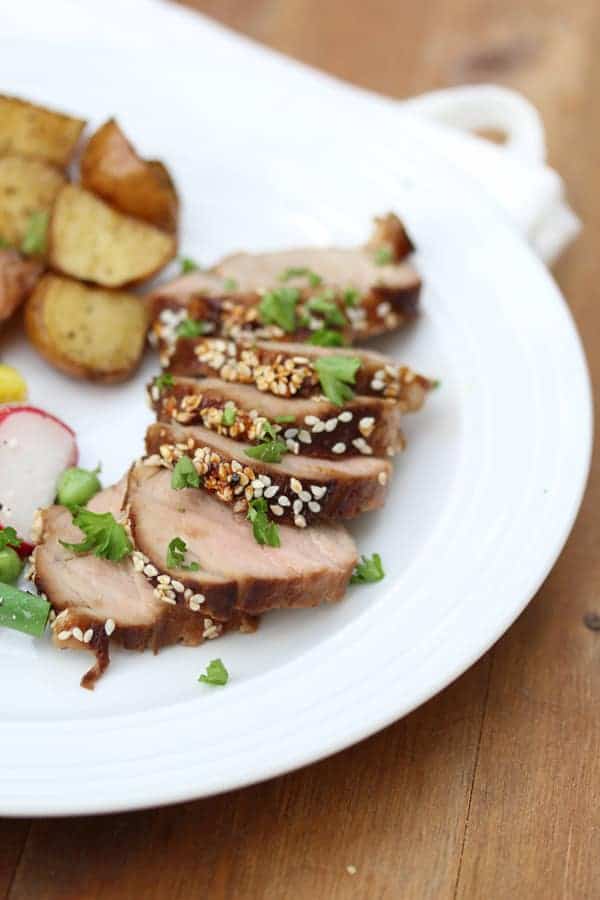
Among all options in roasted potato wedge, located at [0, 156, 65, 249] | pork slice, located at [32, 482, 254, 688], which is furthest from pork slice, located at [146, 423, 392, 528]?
roasted potato wedge, located at [0, 156, 65, 249]

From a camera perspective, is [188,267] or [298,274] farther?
[188,267]

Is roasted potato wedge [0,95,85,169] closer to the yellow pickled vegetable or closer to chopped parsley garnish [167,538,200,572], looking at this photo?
the yellow pickled vegetable

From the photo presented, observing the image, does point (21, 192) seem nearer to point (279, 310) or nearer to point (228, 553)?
point (279, 310)

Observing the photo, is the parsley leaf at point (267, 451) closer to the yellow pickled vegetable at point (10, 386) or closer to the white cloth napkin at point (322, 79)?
the yellow pickled vegetable at point (10, 386)

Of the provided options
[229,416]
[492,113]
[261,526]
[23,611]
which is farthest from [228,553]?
[492,113]

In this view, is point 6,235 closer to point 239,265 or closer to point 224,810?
point 239,265

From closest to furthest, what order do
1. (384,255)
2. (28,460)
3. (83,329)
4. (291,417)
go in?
1. (291,417)
2. (28,460)
3. (83,329)
4. (384,255)

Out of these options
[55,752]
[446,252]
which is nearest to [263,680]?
[55,752]
